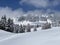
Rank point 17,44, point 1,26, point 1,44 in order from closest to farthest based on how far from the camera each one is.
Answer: point 17,44, point 1,44, point 1,26

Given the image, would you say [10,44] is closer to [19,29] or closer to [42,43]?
[42,43]

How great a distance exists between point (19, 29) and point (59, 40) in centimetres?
2879

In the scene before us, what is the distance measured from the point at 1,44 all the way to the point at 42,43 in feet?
9.59

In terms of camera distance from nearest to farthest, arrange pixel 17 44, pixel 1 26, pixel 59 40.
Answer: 1. pixel 59 40
2. pixel 17 44
3. pixel 1 26

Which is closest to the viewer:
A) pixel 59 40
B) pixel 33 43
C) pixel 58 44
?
pixel 58 44

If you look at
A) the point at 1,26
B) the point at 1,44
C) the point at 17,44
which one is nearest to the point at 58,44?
the point at 17,44

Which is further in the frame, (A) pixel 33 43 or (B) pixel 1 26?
(B) pixel 1 26

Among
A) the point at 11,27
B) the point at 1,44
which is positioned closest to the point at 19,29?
the point at 11,27

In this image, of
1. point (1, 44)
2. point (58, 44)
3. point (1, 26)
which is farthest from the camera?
point (1, 26)

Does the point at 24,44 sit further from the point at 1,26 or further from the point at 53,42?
the point at 1,26

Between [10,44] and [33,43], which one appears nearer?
[33,43]

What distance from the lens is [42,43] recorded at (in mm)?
7059

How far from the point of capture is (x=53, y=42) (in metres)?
6.86

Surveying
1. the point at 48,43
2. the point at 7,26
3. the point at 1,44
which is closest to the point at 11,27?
the point at 7,26
